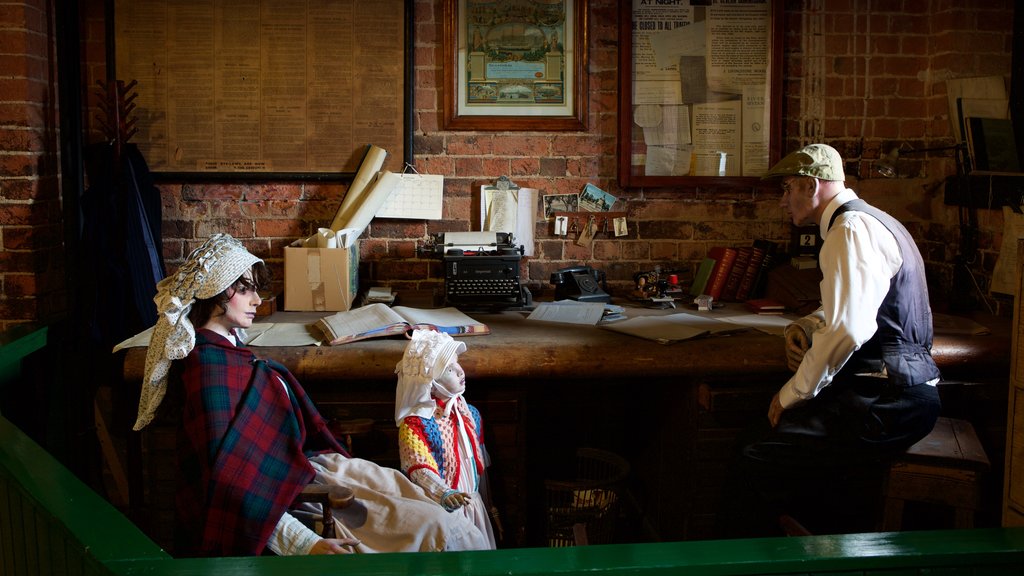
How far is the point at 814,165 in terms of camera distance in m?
2.72

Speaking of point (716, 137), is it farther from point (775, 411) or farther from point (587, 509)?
point (587, 509)

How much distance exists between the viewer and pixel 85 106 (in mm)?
3650

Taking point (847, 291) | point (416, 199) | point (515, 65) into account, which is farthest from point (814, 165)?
point (416, 199)

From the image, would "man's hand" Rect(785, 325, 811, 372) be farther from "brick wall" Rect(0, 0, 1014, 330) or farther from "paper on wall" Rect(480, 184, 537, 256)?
"paper on wall" Rect(480, 184, 537, 256)

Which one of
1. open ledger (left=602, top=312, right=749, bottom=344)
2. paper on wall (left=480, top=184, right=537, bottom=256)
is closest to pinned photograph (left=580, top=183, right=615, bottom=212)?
paper on wall (left=480, top=184, right=537, bottom=256)

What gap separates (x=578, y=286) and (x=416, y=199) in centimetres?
77

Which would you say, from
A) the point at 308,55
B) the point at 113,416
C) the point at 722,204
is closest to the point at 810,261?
the point at 722,204

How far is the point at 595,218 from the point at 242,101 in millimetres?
1533

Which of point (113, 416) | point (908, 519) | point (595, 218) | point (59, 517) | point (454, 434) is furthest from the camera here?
point (595, 218)

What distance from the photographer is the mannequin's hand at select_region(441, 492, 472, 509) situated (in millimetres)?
2361

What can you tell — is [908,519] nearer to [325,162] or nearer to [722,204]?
[722,204]

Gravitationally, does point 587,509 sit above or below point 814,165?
below

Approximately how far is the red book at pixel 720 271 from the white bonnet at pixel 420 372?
60.6 inches

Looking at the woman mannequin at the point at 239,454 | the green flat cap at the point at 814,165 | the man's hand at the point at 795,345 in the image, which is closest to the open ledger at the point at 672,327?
the man's hand at the point at 795,345
